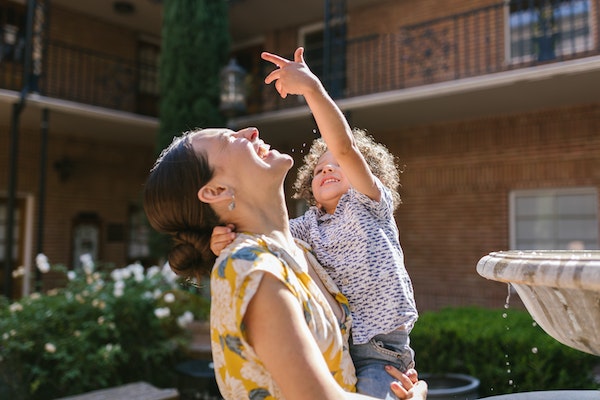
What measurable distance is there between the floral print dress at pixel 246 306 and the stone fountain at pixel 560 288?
75 centimetres

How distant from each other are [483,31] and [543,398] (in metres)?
8.39

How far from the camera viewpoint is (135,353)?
5.89m

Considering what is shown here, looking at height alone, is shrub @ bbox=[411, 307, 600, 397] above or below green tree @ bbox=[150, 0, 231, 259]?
below

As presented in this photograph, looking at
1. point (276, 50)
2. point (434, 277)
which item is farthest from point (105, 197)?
point (434, 277)

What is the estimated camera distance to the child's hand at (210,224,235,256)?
1.25 m

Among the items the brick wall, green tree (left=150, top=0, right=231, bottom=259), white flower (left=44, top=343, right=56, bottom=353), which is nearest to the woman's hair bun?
white flower (left=44, top=343, right=56, bottom=353)

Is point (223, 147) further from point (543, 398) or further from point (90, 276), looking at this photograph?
point (90, 276)

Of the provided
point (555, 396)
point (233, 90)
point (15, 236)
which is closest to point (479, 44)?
point (233, 90)

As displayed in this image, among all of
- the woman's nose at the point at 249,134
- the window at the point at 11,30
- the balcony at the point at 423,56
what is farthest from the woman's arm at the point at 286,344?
the window at the point at 11,30

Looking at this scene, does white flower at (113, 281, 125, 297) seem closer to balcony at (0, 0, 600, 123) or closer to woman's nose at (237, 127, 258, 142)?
balcony at (0, 0, 600, 123)

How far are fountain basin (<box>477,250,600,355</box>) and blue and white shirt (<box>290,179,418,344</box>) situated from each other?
40 cm

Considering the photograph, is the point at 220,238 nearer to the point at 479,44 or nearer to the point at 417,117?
the point at 417,117

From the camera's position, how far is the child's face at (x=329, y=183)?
1.73m

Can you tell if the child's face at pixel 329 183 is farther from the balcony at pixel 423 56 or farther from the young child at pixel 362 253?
the balcony at pixel 423 56
